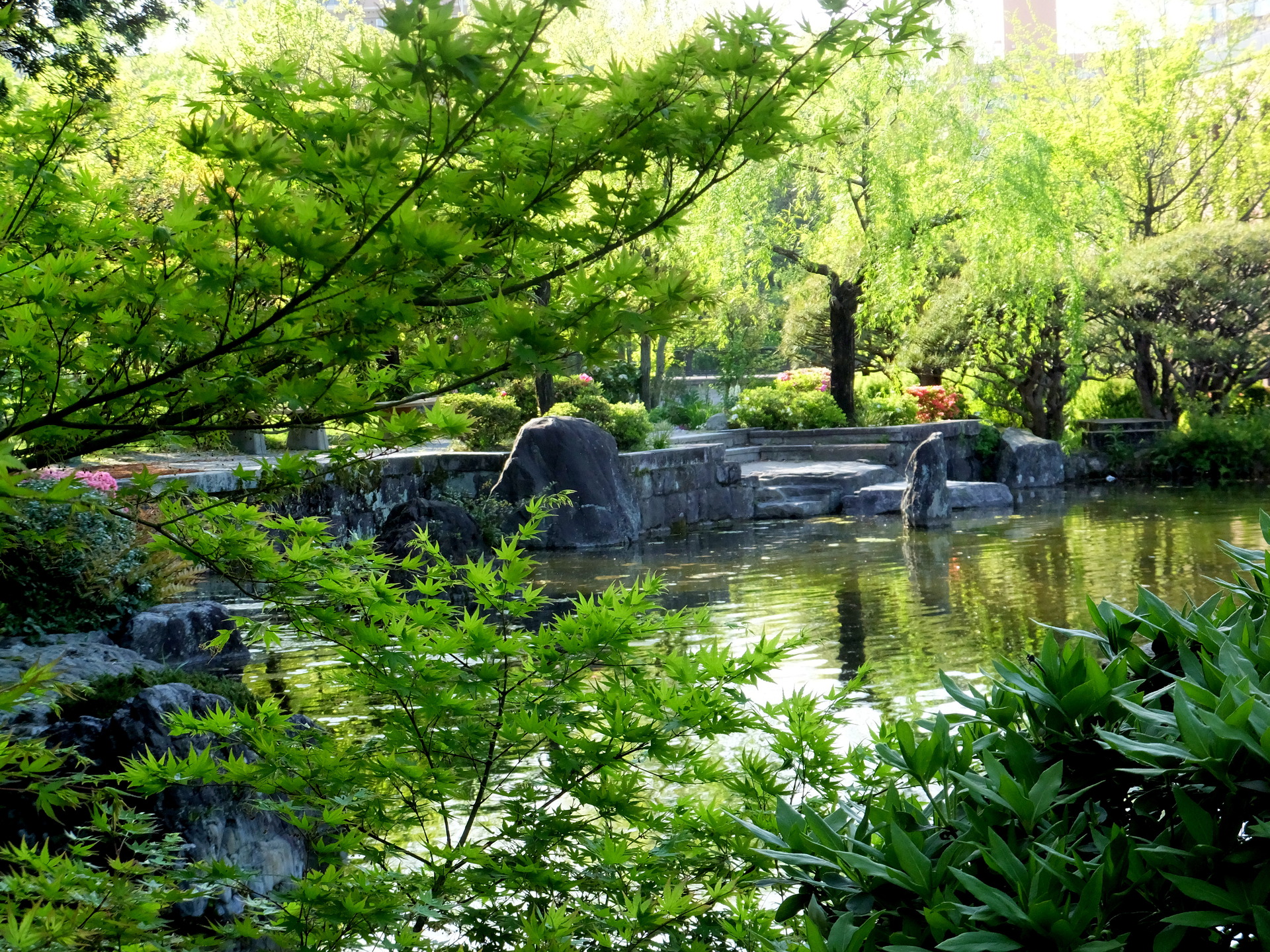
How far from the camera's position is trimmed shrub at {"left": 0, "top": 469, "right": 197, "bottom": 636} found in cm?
700

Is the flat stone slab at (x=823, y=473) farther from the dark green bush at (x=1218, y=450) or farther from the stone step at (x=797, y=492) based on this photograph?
the dark green bush at (x=1218, y=450)

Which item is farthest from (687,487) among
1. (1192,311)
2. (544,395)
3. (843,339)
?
(1192,311)

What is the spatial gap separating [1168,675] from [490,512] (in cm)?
1193

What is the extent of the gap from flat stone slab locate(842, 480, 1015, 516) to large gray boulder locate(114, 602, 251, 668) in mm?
11297

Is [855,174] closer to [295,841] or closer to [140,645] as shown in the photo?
[140,645]

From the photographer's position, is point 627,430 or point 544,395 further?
point 544,395

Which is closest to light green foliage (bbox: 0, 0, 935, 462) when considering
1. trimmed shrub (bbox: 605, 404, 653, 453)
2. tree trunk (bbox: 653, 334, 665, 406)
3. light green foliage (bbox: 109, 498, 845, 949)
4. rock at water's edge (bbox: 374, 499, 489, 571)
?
light green foliage (bbox: 109, 498, 845, 949)

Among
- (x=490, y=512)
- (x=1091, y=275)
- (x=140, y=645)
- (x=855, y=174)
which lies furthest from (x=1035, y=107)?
(x=140, y=645)

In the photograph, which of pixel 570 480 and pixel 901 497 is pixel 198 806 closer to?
pixel 570 480

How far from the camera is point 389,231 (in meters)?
1.94

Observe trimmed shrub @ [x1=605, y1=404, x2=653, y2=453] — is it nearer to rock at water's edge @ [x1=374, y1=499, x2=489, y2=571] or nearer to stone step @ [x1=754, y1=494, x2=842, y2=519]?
stone step @ [x1=754, y1=494, x2=842, y2=519]

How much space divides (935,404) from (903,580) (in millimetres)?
13133

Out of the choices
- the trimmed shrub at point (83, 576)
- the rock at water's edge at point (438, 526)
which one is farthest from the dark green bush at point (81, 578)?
the rock at water's edge at point (438, 526)

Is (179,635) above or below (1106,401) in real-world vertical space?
below
